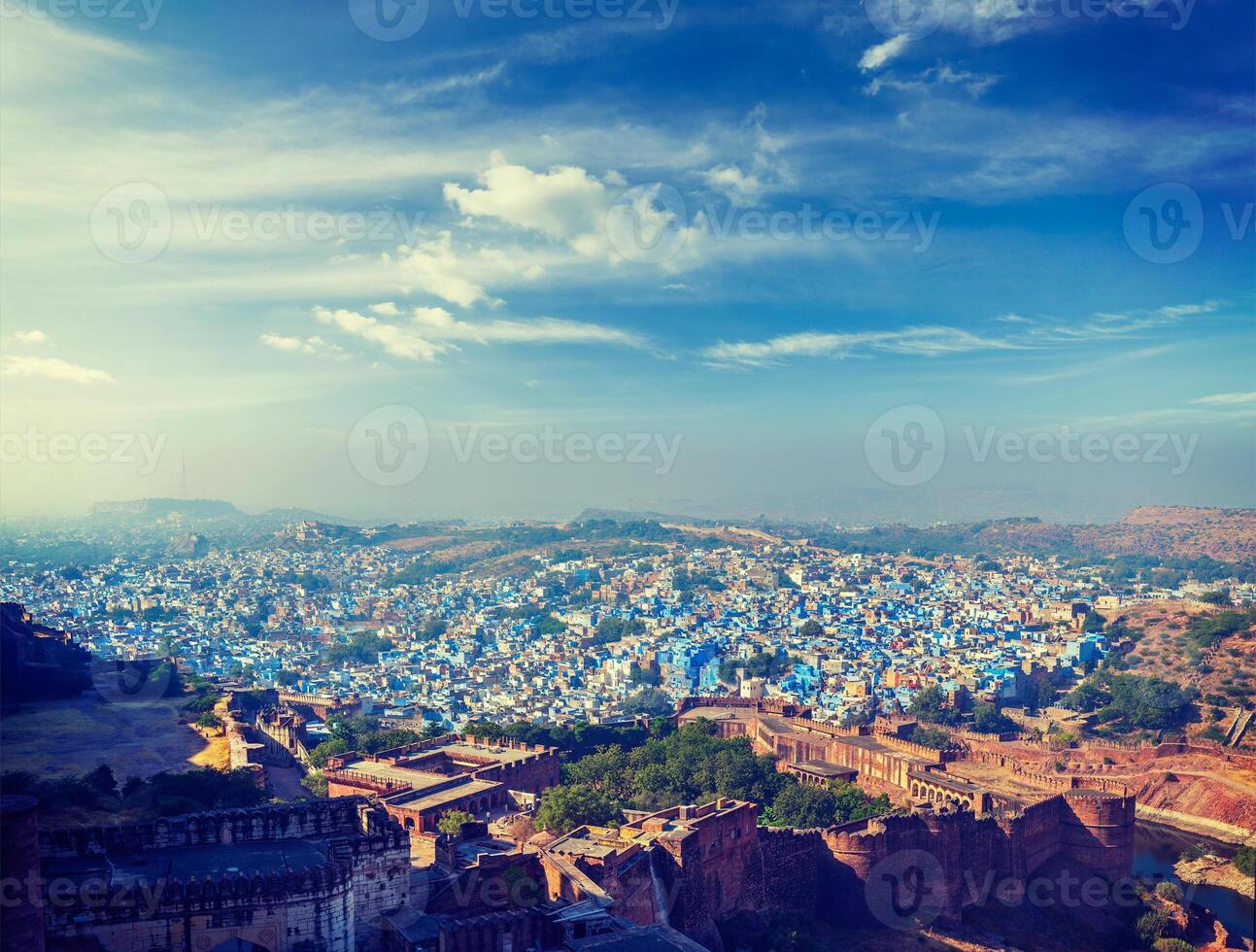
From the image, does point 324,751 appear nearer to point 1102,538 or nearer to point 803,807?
point 803,807

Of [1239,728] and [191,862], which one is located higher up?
[191,862]

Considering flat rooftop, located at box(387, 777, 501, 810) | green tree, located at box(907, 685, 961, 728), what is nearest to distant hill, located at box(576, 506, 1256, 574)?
green tree, located at box(907, 685, 961, 728)

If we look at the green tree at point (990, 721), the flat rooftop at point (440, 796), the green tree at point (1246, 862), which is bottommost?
the green tree at point (1246, 862)

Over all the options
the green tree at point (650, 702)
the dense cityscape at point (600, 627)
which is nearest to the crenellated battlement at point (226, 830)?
the dense cityscape at point (600, 627)

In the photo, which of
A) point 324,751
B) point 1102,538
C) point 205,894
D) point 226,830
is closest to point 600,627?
point 324,751

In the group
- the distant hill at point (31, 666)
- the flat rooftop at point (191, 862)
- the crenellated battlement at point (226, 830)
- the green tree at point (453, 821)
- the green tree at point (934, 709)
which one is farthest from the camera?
the green tree at point (934, 709)

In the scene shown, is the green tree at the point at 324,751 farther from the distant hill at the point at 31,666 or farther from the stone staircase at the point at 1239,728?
the stone staircase at the point at 1239,728

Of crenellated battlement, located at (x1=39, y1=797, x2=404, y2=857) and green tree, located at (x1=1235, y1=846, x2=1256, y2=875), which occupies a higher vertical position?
crenellated battlement, located at (x1=39, y1=797, x2=404, y2=857)

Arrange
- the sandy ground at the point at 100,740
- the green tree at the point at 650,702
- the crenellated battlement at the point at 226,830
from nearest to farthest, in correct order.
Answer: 1. the crenellated battlement at the point at 226,830
2. the sandy ground at the point at 100,740
3. the green tree at the point at 650,702

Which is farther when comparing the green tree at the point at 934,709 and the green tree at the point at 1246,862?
the green tree at the point at 934,709

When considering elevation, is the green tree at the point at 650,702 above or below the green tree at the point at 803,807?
below

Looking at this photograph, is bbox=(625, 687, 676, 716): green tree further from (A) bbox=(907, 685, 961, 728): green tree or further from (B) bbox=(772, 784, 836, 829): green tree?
(B) bbox=(772, 784, 836, 829): green tree

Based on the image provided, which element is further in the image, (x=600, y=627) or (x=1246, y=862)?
(x=600, y=627)
